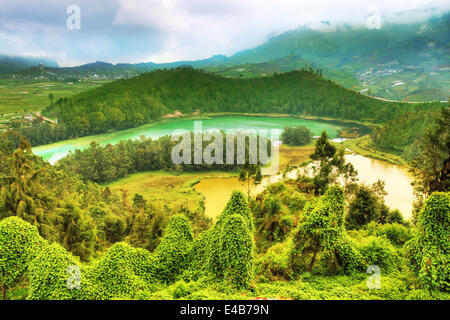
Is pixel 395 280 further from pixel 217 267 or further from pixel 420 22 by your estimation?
pixel 420 22

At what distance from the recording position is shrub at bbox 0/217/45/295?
8633 millimetres

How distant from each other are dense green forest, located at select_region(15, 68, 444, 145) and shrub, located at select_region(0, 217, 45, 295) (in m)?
52.5

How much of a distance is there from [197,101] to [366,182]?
73.3 m

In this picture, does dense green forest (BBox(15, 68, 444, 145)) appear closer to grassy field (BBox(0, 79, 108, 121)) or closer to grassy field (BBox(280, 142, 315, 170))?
grassy field (BBox(0, 79, 108, 121))

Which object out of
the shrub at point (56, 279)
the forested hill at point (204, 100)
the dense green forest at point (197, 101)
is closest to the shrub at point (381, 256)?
Result: the shrub at point (56, 279)

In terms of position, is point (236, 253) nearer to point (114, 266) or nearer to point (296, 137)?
point (114, 266)

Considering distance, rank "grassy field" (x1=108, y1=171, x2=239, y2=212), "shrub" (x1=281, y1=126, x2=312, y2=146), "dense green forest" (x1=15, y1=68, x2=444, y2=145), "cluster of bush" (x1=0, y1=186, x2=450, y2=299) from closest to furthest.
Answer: "cluster of bush" (x1=0, y1=186, x2=450, y2=299) → "grassy field" (x1=108, y1=171, x2=239, y2=212) → "shrub" (x1=281, y1=126, x2=312, y2=146) → "dense green forest" (x1=15, y1=68, x2=444, y2=145)

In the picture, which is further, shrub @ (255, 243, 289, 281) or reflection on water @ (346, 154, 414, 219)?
reflection on water @ (346, 154, 414, 219)

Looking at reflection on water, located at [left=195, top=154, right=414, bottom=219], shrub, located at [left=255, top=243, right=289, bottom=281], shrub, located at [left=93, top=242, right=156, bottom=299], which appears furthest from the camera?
reflection on water, located at [left=195, top=154, right=414, bottom=219]

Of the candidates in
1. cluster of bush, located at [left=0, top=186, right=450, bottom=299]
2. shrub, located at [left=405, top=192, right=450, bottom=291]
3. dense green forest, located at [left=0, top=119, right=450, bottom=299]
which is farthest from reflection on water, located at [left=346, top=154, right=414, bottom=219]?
shrub, located at [left=405, top=192, right=450, bottom=291]

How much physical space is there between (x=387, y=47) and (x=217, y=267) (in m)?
158

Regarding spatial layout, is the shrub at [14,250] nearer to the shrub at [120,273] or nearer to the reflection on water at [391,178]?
the shrub at [120,273]

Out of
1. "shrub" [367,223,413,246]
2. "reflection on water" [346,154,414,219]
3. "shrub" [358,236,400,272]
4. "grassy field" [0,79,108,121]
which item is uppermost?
"grassy field" [0,79,108,121]
